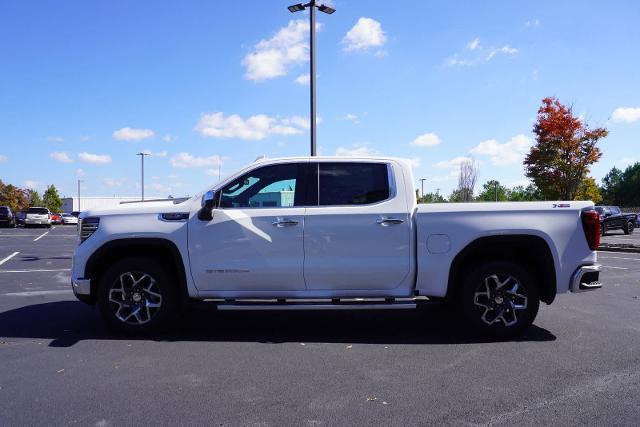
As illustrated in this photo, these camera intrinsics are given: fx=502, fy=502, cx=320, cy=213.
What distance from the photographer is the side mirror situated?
5395 mm

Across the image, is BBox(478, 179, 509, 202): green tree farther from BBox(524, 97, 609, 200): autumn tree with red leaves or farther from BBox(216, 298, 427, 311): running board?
A: BBox(216, 298, 427, 311): running board

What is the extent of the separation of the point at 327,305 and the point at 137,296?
2143mm

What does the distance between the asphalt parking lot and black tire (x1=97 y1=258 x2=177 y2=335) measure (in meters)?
0.19

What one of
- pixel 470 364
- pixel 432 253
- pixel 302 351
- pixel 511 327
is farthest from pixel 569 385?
pixel 302 351

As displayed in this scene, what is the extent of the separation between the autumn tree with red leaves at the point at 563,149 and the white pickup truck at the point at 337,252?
2834 centimetres

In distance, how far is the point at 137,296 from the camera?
5605mm

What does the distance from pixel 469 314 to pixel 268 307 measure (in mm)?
2144

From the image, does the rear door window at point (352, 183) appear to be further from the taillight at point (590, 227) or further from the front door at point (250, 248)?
the taillight at point (590, 227)

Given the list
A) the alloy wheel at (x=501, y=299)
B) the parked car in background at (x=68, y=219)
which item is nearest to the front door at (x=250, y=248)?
the alloy wheel at (x=501, y=299)

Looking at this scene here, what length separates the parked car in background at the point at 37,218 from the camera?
39531 mm

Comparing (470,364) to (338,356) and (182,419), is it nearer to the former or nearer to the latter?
(338,356)

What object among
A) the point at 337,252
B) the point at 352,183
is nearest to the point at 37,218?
the point at 352,183

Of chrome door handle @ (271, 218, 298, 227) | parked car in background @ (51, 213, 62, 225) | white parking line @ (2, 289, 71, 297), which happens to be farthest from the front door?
parked car in background @ (51, 213, 62, 225)

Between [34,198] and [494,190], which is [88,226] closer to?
[494,190]
